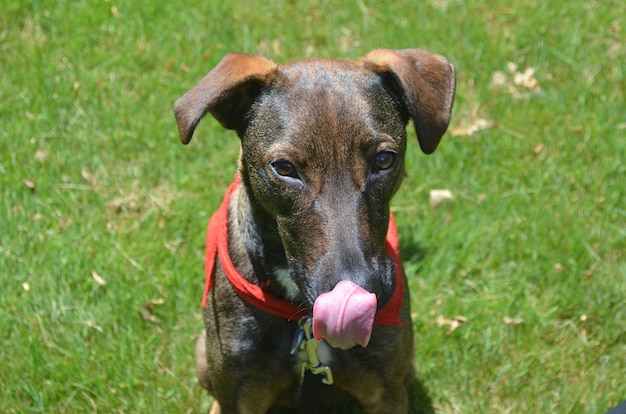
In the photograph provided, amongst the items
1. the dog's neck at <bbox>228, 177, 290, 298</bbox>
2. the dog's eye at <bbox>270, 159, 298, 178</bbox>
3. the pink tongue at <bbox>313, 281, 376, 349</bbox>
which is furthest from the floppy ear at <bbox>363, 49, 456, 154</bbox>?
the pink tongue at <bbox>313, 281, 376, 349</bbox>

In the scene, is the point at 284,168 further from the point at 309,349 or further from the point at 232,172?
the point at 232,172

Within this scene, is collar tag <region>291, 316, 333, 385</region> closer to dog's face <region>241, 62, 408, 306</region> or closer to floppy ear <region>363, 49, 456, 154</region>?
dog's face <region>241, 62, 408, 306</region>

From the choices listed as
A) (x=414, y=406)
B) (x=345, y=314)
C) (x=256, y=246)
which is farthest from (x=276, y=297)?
(x=414, y=406)

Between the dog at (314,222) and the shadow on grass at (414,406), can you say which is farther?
the shadow on grass at (414,406)

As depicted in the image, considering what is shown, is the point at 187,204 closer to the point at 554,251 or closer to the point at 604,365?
the point at 554,251

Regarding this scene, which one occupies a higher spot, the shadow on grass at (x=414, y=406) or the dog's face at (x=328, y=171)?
the dog's face at (x=328, y=171)

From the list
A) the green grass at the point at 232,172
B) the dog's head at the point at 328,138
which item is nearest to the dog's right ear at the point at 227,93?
the dog's head at the point at 328,138

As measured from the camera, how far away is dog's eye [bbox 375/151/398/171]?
3479mm

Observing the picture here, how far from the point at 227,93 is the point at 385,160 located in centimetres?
72

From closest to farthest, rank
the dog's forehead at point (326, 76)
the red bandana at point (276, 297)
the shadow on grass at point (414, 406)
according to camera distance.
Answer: the dog's forehead at point (326, 76) < the red bandana at point (276, 297) < the shadow on grass at point (414, 406)

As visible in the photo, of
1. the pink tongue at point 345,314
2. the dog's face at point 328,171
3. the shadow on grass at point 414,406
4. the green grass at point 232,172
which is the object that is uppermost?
the dog's face at point 328,171

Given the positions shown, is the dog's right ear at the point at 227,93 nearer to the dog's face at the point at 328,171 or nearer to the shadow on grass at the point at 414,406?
the dog's face at the point at 328,171

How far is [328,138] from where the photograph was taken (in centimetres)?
339

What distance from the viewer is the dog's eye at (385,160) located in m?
3.48
